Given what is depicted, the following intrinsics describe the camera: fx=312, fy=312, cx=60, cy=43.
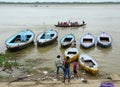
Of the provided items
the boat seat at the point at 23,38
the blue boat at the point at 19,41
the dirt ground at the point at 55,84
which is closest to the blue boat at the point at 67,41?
the blue boat at the point at 19,41

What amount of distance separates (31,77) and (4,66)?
2983 mm

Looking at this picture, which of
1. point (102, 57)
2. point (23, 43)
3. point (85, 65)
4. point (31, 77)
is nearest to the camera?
point (31, 77)

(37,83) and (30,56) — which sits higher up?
(37,83)

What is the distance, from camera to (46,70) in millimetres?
20031

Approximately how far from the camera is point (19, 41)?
92.9 feet

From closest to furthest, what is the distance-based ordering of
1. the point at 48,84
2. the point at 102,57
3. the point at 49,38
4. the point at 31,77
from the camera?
the point at 48,84 → the point at 31,77 → the point at 102,57 → the point at 49,38

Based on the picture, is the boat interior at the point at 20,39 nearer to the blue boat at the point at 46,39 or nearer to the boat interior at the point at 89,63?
the blue boat at the point at 46,39

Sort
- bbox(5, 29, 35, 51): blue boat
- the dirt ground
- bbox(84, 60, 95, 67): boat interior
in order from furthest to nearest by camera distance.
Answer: bbox(5, 29, 35, 51): blue boat, bbox(84, 60, 95, 67): boat interior, the dirt ground

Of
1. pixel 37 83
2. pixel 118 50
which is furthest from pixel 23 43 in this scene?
pixel 37 83

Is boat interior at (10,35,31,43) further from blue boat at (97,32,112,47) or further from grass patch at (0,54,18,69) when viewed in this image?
blue boat at (97,32,112,47)

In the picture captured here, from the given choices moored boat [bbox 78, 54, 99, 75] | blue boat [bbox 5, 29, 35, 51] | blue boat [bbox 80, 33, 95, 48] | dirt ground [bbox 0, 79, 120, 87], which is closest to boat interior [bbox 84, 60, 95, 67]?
moored boat [bbox 78, 54, 99, 75]

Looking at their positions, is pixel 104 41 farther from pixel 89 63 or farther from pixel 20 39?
pixel 89 63

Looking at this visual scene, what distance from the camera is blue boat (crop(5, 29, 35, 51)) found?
83.9 ft

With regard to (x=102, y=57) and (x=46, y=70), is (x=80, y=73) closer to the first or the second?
(x=46, y=70)
